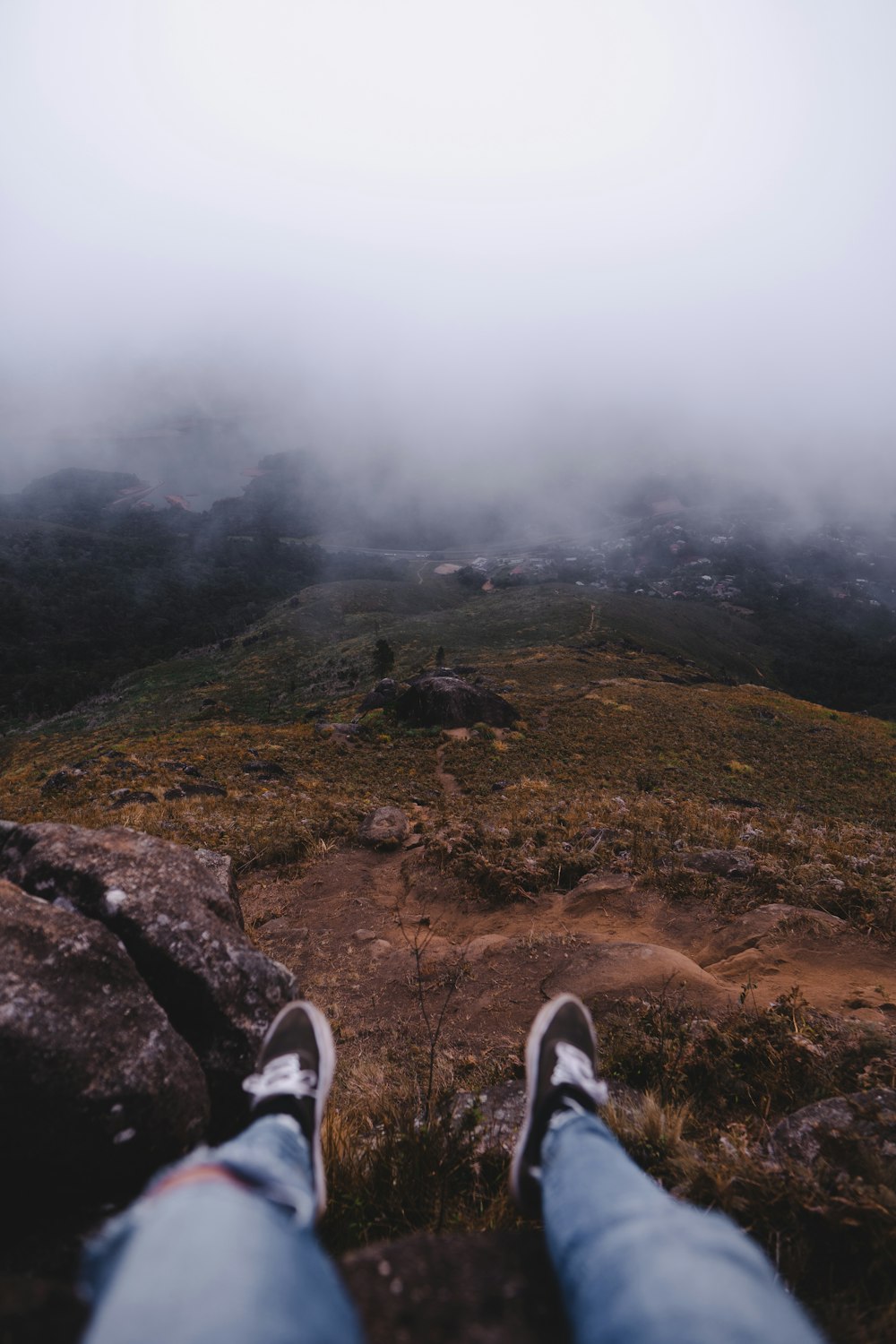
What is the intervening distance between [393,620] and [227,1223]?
83041mm

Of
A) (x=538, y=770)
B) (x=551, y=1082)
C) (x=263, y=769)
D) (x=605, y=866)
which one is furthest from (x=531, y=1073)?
(x=538, y=770)

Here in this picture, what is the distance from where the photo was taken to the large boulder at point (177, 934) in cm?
303

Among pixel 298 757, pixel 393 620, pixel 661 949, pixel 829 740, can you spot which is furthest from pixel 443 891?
pixel 393 620

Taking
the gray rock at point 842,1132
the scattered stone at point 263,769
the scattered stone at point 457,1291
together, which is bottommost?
the scattered stone at point 263,769

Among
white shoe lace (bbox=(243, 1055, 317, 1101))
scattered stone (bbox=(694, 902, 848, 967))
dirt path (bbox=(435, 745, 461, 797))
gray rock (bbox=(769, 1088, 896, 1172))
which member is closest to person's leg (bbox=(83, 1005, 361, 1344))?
white shoe lace (bbox=(243, 1055, 317, 1101))

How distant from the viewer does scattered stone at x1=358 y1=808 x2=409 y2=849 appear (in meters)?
10.1

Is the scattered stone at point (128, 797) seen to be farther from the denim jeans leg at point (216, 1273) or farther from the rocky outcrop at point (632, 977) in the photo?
the denim jeans leg at point (216, 1273)

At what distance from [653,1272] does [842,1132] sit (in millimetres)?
2175

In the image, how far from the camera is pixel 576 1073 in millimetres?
2566

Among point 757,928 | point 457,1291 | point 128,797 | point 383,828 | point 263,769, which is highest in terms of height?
point 457,1291

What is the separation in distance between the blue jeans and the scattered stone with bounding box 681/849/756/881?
676cm

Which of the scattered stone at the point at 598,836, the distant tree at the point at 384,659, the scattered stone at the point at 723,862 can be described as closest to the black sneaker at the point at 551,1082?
the scattered stone at the point at 723,862

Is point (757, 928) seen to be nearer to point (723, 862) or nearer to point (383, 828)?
point (723, 862)

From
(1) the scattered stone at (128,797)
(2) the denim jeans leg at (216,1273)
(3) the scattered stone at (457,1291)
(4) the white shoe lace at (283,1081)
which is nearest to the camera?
(2) the denim jeans leg at (216,1273)
